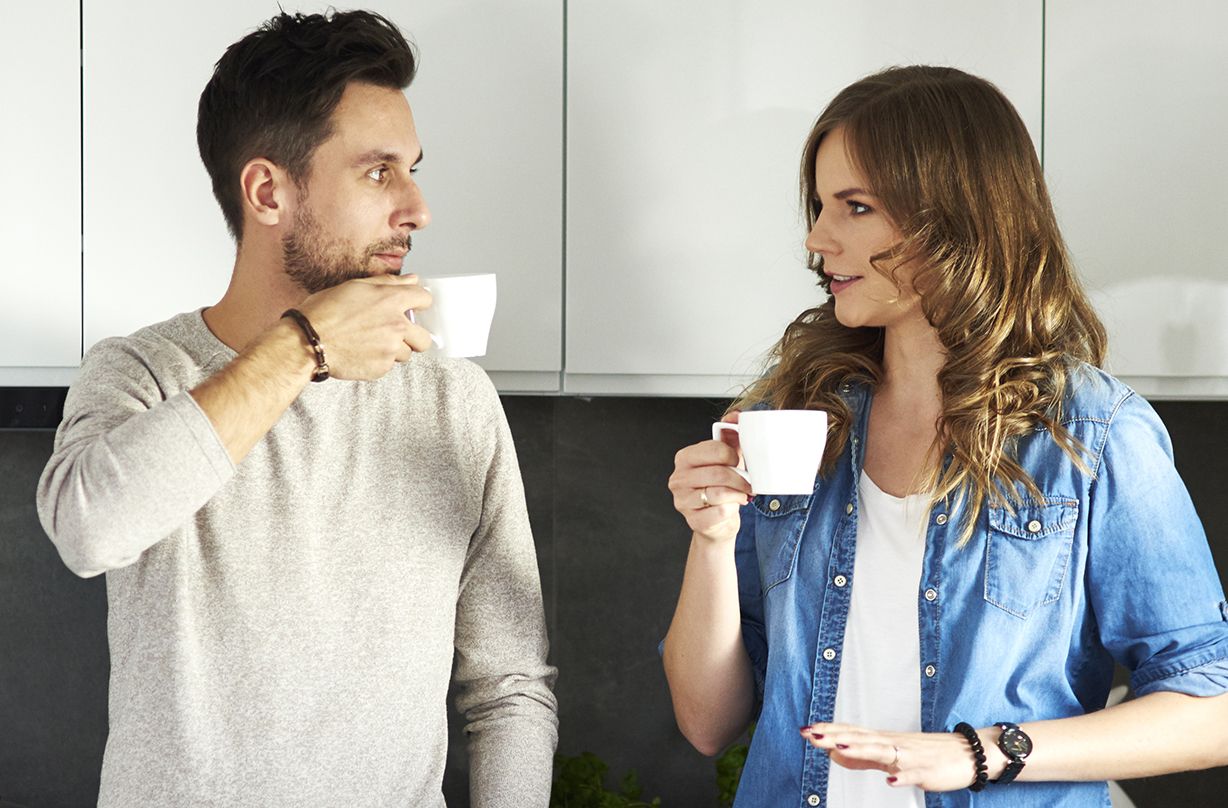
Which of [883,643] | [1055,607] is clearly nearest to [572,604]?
[883,643]

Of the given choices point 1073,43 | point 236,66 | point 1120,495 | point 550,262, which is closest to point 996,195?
point 1120,495

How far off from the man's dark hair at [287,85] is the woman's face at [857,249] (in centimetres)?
48

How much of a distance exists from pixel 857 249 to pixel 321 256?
0.55m

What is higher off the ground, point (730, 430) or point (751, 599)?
point (730, 430)

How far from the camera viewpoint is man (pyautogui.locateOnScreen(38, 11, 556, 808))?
1.08 metres

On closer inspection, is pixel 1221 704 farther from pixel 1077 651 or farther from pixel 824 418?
pixel 824 418

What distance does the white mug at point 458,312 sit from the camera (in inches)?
45.1

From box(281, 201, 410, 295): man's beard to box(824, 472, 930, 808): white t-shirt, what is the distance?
0.58 meters

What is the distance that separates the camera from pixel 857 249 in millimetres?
1252

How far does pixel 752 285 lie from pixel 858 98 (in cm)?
35

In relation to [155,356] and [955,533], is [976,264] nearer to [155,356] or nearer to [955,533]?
[955,533]

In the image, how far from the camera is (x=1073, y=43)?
5.09ft

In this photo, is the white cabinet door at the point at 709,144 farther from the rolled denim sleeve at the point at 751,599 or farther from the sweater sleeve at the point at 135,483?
the sweater sleeve at the point at 135,483

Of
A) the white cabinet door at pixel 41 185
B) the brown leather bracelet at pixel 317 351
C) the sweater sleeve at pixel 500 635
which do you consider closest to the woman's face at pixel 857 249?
the sweater sleeve at pixel 500 635
